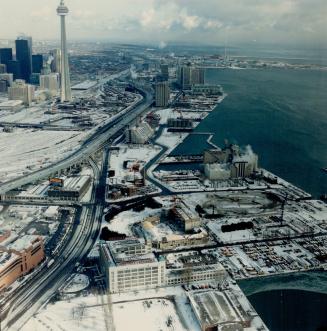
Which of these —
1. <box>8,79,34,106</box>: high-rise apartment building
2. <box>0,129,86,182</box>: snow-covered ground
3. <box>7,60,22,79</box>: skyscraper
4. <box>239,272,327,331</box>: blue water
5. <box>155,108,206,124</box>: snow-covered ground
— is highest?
<box>7,60,22,79</box>: skyscraper

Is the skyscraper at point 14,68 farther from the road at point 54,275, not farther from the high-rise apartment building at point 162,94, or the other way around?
the road at point 54,275

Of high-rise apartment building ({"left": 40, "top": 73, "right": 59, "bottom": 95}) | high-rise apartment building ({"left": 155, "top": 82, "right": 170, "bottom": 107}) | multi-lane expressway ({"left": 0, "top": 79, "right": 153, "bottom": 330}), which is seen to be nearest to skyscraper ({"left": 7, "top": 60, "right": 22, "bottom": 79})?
high-rise apartment building ({"left": 40, "top": 73, "right": 59, "bottom": 95})

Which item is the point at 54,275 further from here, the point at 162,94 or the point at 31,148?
the point at 162,94

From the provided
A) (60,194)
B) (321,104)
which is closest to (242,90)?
(321,104)

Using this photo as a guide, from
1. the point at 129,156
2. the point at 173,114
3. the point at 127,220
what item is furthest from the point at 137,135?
the point at 127,220

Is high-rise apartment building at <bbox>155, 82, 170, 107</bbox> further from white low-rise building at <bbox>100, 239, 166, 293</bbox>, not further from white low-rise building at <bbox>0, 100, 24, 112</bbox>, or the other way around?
white low-rise building at <bbox>100, 239, 166, 293</bbox>
